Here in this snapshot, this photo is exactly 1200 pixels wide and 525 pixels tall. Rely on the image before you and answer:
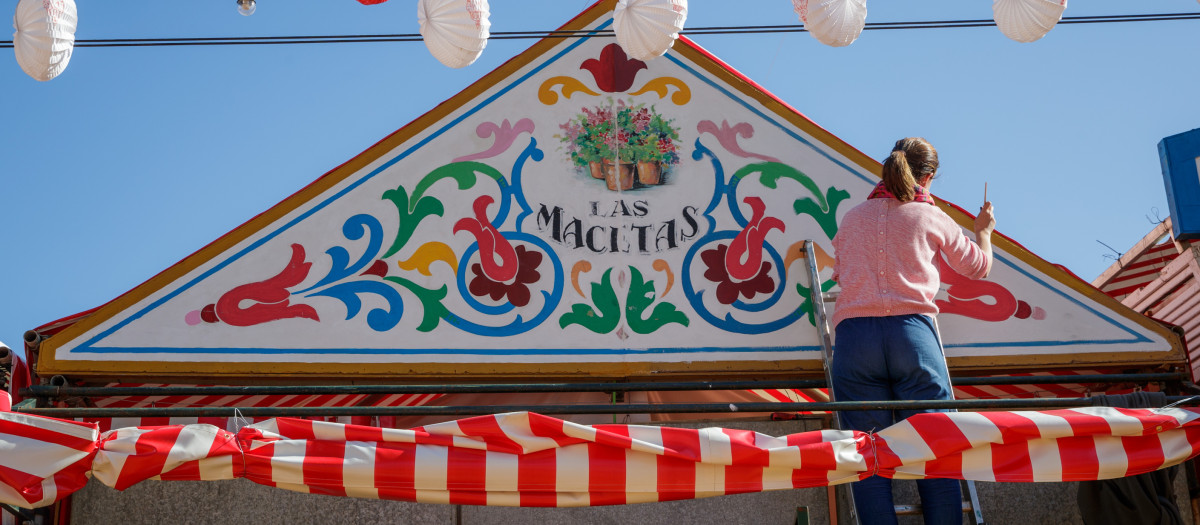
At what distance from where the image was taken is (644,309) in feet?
15.5

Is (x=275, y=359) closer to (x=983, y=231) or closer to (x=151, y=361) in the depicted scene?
(x=151, y=361)

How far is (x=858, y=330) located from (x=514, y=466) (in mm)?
1420

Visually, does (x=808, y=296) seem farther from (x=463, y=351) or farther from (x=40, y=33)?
(x=40, y=33)

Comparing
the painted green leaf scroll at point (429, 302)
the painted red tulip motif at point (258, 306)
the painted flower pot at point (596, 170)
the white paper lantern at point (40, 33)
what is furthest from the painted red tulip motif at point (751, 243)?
the white paper lantern at point (40, 33)

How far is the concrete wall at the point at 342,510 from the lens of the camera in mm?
4414

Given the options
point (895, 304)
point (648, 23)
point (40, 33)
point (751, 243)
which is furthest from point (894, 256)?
point (40, 33)

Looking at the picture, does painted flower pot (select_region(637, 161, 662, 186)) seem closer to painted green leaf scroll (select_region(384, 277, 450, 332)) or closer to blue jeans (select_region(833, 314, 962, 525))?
painted green leaf scroll (select_region(384, 277, 450, 332))

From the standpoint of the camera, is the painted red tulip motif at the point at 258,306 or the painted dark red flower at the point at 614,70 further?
the painted dark red flower at the point at 614,70

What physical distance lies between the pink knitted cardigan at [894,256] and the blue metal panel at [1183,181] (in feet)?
4.83

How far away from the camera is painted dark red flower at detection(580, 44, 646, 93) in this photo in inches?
201

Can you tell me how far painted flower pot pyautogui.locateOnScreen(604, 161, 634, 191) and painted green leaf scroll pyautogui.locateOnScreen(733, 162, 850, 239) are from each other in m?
0.50

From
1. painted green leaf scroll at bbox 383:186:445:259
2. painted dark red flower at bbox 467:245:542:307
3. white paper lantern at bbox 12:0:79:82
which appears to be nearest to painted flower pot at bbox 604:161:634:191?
painted dark red flower at bbox 467:245:542:307

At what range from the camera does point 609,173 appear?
16.2ft

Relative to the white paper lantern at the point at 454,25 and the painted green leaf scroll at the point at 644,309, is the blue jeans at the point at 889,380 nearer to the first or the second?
the painted green leaf scroll at the point at 644,309
